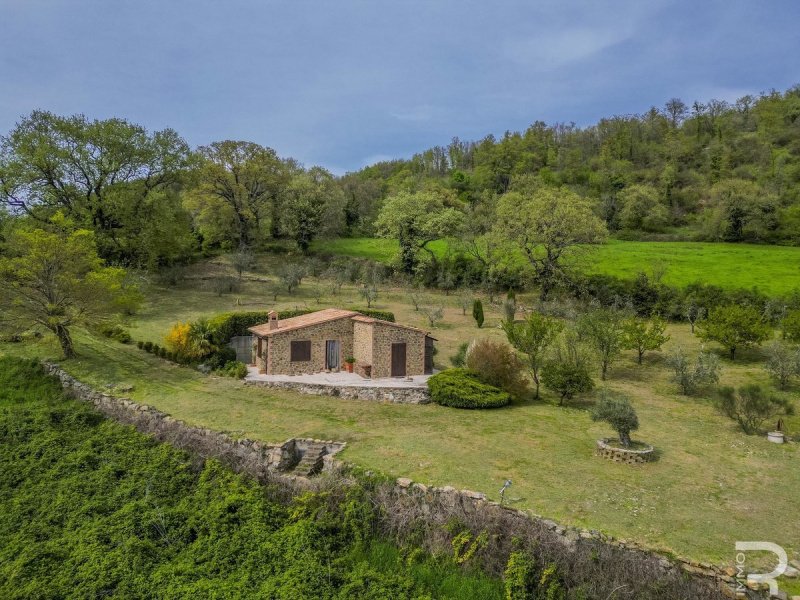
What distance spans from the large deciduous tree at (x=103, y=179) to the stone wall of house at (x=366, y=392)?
26515 millimetres

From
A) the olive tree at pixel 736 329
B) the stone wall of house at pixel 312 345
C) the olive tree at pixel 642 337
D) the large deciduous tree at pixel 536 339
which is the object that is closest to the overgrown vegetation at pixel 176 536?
the stone wall of house at pixel 312 345

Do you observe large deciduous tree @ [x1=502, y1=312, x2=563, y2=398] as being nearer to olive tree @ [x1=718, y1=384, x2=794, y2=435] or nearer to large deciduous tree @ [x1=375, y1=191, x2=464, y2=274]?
olive tree @ [x1=718, y1=384, x2=794, y2=435]

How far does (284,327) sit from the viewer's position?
25781mm

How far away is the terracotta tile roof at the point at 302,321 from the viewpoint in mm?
25406

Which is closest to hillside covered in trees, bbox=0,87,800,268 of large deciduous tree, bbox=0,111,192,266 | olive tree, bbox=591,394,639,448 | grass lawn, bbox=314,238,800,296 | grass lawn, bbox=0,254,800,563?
large deciduous tree, bbox=0,111,192,266

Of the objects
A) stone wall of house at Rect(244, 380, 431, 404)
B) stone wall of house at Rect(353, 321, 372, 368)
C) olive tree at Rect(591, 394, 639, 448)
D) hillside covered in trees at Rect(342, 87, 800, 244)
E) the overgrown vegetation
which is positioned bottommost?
the overgrown vegetation

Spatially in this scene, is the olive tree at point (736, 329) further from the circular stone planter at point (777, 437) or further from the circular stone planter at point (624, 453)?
the circular stone planter at point (624, 453)

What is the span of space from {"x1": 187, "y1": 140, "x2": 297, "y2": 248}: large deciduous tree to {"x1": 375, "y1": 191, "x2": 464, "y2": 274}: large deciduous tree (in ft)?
41.3

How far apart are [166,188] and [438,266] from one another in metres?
27.1

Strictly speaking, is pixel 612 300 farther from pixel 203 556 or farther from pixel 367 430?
pixel 203 556

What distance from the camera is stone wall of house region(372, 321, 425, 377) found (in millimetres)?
25047

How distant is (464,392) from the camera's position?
22.1 meters

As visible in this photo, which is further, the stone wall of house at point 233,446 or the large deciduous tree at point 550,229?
the large deciduous tree at point 550,229

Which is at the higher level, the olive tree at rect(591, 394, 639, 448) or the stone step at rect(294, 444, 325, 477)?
the olive tree at rect(591, 394, 639, 448)
